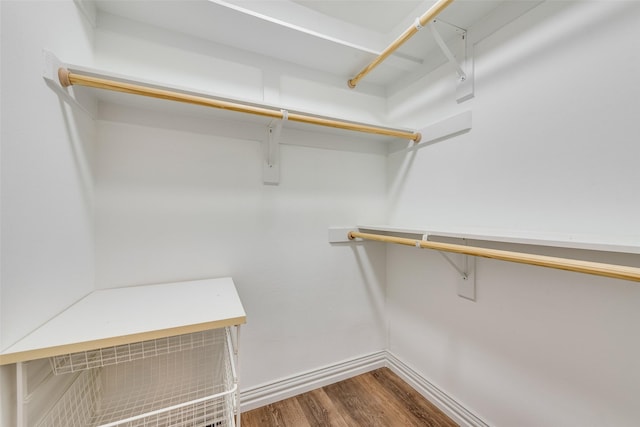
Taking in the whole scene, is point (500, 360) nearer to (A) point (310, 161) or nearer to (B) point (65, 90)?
(A) point (310, 161)

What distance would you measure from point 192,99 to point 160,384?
4.40 ft

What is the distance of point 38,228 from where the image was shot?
2.50ft

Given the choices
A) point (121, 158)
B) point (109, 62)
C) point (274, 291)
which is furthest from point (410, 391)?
point (109, 62)

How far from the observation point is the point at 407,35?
116 centimetres

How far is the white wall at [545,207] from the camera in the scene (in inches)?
32.1

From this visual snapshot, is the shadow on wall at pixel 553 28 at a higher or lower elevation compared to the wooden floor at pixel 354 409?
higher

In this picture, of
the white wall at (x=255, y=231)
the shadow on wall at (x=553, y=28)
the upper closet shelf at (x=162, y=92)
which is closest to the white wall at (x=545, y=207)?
the shadow on wall at (x=553, y=28)

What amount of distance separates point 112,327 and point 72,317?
202mm

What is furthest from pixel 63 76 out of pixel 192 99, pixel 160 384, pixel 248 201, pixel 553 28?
pixel 553 28

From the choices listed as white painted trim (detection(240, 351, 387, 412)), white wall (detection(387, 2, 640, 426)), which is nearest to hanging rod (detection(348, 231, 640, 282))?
white wall (detection(387, 2, 640, 426))

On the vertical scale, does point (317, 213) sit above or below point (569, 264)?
above

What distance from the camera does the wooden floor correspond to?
51.3 inches

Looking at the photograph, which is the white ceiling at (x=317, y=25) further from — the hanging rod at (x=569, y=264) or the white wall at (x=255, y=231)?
the hanging rod at (x=569, y=264)

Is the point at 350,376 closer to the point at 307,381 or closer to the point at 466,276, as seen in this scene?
the point at 307,381
